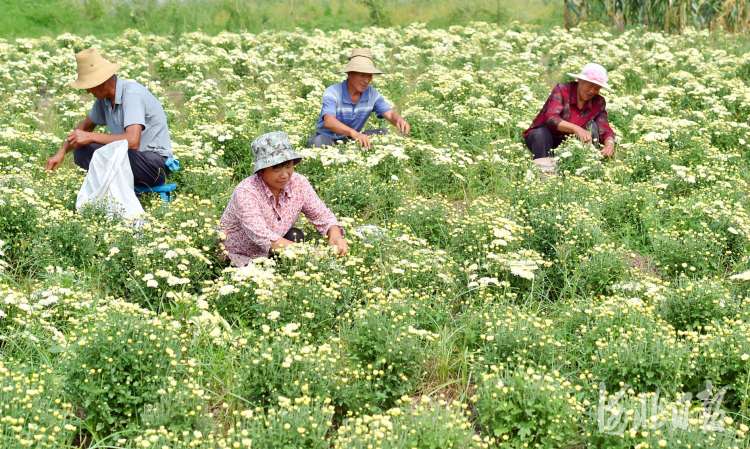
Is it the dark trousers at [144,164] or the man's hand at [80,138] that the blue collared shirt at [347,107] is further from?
the man's hand at [80,138]

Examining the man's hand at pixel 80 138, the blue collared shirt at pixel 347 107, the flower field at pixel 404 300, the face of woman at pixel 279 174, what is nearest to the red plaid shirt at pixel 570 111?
the flower field at pixel 404 300

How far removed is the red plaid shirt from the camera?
26.0 feet

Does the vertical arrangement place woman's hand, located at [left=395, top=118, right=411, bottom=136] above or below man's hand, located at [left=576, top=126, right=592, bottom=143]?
above

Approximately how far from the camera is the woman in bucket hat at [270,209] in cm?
514

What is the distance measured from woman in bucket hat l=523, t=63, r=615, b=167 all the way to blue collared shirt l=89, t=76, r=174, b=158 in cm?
405

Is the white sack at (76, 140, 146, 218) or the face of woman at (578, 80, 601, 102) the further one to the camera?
the face of woman at (578, 80, 601, 102)

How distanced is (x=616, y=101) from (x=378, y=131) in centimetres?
341

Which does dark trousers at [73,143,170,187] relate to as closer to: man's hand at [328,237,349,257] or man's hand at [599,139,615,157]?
man's hand at [328,237,349,257]

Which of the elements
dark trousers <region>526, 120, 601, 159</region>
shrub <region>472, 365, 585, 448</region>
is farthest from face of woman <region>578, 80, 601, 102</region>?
shrub <region>472, 365, 585, 448</region>

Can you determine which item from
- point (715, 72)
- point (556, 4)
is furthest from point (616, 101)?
point (556, 4)

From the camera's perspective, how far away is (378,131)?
8297 mm

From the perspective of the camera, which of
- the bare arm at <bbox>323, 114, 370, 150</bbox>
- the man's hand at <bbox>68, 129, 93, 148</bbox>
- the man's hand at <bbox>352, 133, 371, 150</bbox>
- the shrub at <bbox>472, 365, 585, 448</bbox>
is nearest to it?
the shrub at <bbox>472, 365, 585, 448</bbox>

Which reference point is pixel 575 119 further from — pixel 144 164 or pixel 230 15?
pixel 230 15

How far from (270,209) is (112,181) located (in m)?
1.69
